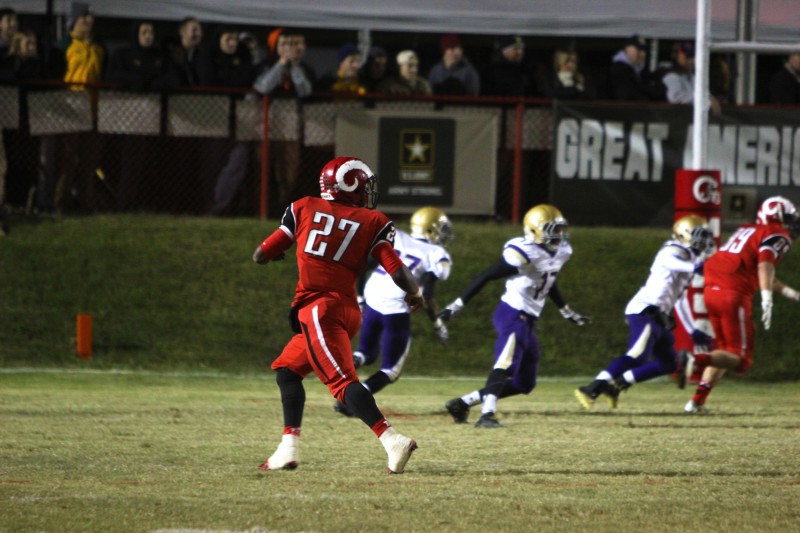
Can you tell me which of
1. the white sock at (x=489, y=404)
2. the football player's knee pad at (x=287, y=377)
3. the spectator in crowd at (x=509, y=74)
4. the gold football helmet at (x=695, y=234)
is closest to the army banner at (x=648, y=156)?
the spectator in crowd at (x=509, y=74)

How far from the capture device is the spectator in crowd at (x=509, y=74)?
57.0 feet

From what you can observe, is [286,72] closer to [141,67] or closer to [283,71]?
[283,71]

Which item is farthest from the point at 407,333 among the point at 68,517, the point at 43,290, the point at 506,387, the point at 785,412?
the point at 43,290

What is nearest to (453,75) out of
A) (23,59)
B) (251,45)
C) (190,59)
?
(251,45)

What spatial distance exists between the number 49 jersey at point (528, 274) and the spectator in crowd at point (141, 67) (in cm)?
699

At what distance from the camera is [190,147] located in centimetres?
1697

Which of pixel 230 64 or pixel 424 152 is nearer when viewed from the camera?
pixel 230 64

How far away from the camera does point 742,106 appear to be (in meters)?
17.3

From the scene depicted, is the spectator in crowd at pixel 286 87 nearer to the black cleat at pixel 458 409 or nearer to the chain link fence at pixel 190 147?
the chain link fence at pixel 190 147

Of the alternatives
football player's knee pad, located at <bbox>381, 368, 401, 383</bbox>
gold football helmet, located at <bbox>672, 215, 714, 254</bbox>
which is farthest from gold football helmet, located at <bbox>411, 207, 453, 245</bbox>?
gold football helmet, located at <bbox>672, 215, 714, 254</bbox>

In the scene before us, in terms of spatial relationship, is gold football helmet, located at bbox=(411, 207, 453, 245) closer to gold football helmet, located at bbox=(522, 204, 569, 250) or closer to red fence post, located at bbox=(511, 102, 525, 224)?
gold football helmet, located at bbox=(522, 204, 569, 250)

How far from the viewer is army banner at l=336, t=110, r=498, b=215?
1686 cm

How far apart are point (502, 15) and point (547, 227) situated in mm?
7978

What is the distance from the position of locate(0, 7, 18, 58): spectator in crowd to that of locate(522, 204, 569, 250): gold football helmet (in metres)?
8.01
